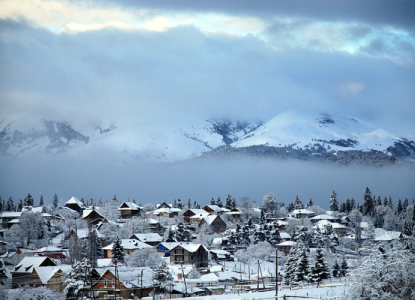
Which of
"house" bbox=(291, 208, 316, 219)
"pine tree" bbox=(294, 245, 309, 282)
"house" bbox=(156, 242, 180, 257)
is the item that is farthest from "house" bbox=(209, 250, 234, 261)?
"house" bbox=(291, 208, 316, 219)

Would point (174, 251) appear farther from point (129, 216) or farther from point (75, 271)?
point (129, 216)

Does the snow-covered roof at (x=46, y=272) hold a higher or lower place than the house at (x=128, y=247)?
lower

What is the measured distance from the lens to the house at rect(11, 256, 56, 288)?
306ft

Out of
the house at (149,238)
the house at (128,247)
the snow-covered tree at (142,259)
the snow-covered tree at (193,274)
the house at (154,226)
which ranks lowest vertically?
the snow-covered tree at (193,274)

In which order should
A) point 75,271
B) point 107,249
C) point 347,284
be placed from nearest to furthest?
point 347,284 → point 75,271 → point 107,249

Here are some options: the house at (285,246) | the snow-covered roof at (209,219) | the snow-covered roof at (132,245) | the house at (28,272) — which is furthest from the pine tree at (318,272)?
the snow-covered roof at (209,219)

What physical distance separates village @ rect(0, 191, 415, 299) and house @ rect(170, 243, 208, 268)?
23cm

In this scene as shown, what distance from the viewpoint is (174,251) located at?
407 feet

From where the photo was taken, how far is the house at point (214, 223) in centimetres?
16325

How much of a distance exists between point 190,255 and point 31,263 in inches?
1442

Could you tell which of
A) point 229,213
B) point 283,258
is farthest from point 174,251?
point 229,213

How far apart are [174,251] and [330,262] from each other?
1381 inches

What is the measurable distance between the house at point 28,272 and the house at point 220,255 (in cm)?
4171

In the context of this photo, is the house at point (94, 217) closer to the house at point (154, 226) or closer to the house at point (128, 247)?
the house at point (154, 226)
